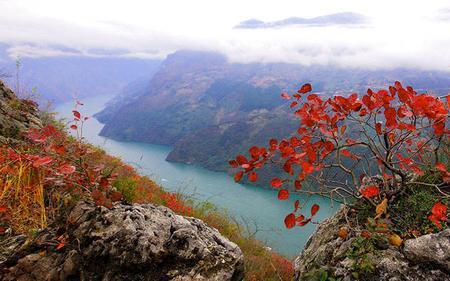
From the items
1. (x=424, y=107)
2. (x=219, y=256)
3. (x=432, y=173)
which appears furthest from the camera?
(x=432, y=173)

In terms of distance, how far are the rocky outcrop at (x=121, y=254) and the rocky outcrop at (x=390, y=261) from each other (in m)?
1.06

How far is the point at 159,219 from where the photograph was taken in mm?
4168

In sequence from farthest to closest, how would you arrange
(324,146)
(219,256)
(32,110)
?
(32,110), (219,256), (324,146)

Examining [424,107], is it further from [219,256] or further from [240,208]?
[240,208]

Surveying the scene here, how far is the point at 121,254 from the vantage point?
Result: 3613mm

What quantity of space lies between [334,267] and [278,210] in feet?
220

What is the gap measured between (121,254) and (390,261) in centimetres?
261

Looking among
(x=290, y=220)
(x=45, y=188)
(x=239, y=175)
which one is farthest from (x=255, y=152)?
(x=45, y=188)

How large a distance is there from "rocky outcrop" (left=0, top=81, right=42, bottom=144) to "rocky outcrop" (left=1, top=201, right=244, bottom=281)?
3.24 metres

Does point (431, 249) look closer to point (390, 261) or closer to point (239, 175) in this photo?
point (390, 261)

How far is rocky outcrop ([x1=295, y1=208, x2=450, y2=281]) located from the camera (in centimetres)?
327

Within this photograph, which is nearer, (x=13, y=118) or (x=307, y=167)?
(x=307, y=167)

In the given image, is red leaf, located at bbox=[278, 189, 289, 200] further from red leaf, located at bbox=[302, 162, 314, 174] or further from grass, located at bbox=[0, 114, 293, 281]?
grass, located at bbox=[0, 114, 293, 281]

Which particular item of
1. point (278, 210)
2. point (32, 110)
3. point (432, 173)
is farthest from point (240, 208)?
point (432, 173)
